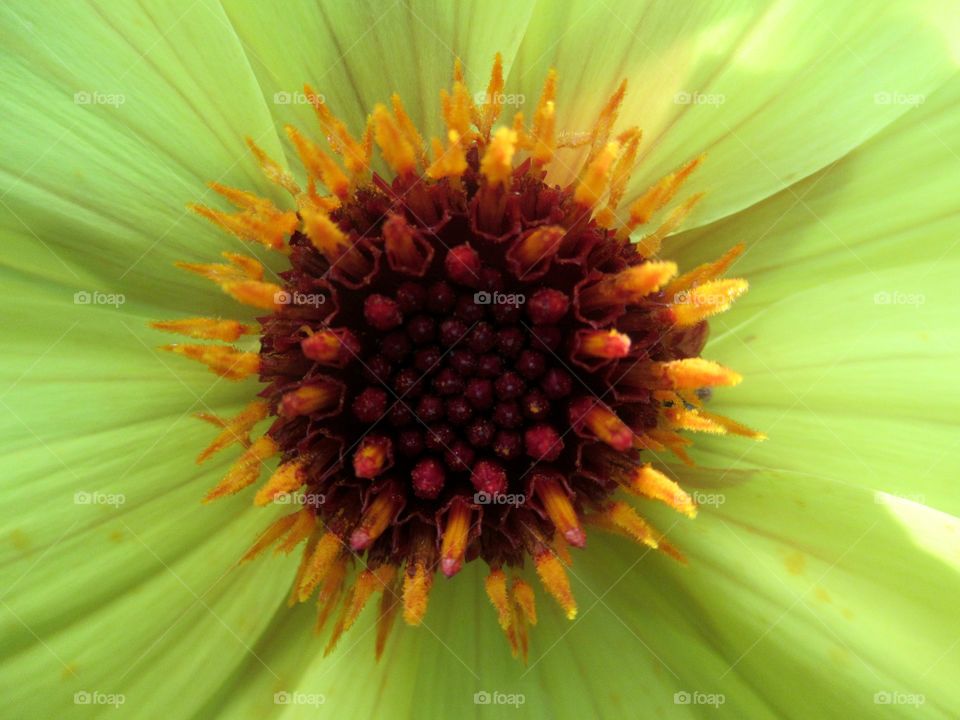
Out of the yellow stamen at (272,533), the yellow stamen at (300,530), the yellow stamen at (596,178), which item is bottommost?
the yellow stamen at (300,530)

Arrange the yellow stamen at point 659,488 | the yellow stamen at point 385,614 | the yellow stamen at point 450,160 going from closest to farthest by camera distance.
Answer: the yellow stamen at point 659,488 < the yellow stamen at point 450,160 < the yellow stamen at point 385,614

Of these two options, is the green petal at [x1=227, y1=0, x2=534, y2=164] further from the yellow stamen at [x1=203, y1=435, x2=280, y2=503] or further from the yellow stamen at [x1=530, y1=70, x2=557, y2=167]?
the yellow stamen at [x1=203, y1=435, x2=280, y2=503]

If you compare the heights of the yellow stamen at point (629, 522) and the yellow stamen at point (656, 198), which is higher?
the yellow stamen at point (656, 198)

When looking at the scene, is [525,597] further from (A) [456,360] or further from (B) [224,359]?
(B) [224,359]

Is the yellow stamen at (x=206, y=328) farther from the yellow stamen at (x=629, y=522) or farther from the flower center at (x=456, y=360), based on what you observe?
the yellow stamen at (x=629, y=522)

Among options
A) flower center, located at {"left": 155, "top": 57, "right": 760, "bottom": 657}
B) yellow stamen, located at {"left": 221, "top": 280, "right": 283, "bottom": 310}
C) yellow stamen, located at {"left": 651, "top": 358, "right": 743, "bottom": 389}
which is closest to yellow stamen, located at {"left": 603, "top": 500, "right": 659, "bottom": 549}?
flower center, located at {"left": 155, "top": 57, "right": 760, "bottom": 657}

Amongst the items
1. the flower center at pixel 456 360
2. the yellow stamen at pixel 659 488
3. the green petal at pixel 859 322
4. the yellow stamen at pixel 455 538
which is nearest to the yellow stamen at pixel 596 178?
the flower center at pixel 456 360

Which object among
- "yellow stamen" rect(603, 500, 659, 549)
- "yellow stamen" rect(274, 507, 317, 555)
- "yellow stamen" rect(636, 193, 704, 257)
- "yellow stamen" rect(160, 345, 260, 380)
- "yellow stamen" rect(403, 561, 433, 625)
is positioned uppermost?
"yellow stamen" rect(160, 345, 260, 380)

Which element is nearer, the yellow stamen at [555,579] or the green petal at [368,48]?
the yellow stamen at [555,579]
